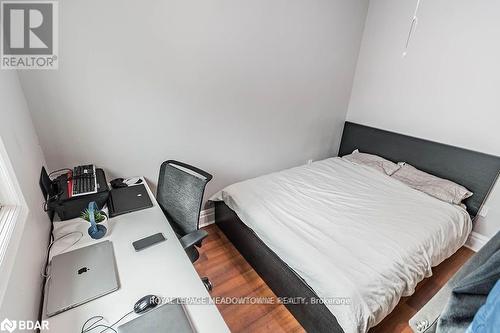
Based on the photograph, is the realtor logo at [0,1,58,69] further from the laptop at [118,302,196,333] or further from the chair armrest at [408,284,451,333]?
the chair armrest at [408,284,451,333]

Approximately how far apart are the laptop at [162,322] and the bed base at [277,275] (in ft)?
2.75

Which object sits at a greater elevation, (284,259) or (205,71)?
(205,71)

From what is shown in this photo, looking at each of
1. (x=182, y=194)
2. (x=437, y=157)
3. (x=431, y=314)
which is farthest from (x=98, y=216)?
(x=437, y=157)

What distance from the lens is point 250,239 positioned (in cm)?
188

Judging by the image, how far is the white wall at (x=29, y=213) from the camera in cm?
78

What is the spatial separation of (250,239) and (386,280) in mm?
970

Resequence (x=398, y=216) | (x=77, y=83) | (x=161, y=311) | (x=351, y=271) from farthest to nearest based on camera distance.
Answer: (x=398, y=216) → (x=77, y=83) → (x=351, y=271) → (x=161, y=311)

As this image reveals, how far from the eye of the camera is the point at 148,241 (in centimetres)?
125

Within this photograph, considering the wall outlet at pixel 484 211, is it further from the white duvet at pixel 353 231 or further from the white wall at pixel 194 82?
the white wall at pixel 194 82

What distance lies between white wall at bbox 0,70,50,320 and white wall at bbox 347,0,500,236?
3287 millimetres

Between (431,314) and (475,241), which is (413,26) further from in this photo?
(431,314)

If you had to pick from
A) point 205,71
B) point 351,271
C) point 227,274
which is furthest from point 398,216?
point 205,71

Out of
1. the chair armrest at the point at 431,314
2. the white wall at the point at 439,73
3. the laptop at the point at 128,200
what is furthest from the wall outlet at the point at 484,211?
the laptop at the point at 128,200

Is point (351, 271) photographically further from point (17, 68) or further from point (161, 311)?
point (17, 68)
